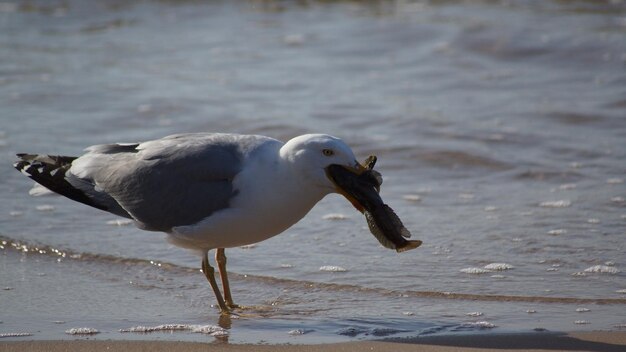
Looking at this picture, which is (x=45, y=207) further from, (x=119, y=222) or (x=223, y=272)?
(x=223, y=272)

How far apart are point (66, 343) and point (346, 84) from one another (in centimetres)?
783

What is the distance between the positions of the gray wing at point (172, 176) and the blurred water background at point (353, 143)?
56 centimetres

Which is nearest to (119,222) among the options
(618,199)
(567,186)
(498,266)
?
(498,266)

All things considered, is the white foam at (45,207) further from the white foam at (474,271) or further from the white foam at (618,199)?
the white foam at (618,199)

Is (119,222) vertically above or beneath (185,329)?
beneath

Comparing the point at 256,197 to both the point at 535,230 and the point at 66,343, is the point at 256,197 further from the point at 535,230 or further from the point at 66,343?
the point at 535,230

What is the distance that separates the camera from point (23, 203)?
8.26 meters

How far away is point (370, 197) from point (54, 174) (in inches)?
81.6

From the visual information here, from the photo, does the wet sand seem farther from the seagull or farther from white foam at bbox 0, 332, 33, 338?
the seagull

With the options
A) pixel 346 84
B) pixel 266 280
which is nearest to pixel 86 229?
pixel 266 280

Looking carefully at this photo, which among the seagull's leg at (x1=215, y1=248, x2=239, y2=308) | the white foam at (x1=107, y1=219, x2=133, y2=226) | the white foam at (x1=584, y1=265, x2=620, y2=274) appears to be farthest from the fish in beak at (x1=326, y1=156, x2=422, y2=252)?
the white foam at (x1=107, y1=219, x2=133, y2=226)

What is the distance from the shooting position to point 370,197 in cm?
534

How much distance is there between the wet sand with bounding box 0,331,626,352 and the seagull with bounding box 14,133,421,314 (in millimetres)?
566

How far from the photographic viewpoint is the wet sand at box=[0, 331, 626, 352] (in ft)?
16.9
